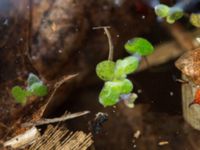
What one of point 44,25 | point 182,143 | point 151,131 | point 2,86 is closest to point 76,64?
point 44,25

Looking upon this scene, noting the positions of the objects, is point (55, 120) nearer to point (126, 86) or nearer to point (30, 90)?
point (30, 90)

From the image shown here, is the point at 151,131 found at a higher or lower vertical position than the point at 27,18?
lower

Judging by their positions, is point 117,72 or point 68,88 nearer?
point 117,72

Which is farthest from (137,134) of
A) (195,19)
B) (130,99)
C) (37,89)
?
(195,19)

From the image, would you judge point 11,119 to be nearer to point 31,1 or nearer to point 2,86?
point 2,86

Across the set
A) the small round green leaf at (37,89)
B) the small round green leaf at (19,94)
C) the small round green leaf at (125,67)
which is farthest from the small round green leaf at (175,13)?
the small round green leaf at (19,94)

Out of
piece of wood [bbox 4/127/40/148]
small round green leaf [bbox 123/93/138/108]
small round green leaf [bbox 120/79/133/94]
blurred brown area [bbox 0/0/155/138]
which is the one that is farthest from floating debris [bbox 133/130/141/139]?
piece of wood [bbox 4/127/40/148]

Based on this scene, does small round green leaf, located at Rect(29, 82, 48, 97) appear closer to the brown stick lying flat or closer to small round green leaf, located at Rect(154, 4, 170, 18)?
the brown stick lying flat
